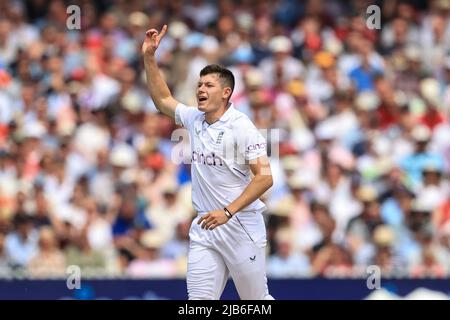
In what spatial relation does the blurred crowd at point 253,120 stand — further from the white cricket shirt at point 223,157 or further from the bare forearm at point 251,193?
the bare forearm at point 251,193

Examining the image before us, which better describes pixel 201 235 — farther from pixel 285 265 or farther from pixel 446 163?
pixel 446 163

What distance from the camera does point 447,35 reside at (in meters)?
18.4

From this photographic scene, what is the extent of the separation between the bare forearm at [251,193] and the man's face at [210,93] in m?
0.74

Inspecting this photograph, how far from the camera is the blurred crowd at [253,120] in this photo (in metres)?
15.0

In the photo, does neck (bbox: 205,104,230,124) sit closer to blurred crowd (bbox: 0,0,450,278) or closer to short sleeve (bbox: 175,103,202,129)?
short sleeve (bbox: 175,103,202,129)

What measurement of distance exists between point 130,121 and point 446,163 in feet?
13.5

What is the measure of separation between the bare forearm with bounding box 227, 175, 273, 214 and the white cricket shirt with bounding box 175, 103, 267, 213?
24 centimetres

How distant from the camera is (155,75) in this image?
11180 millimetres
